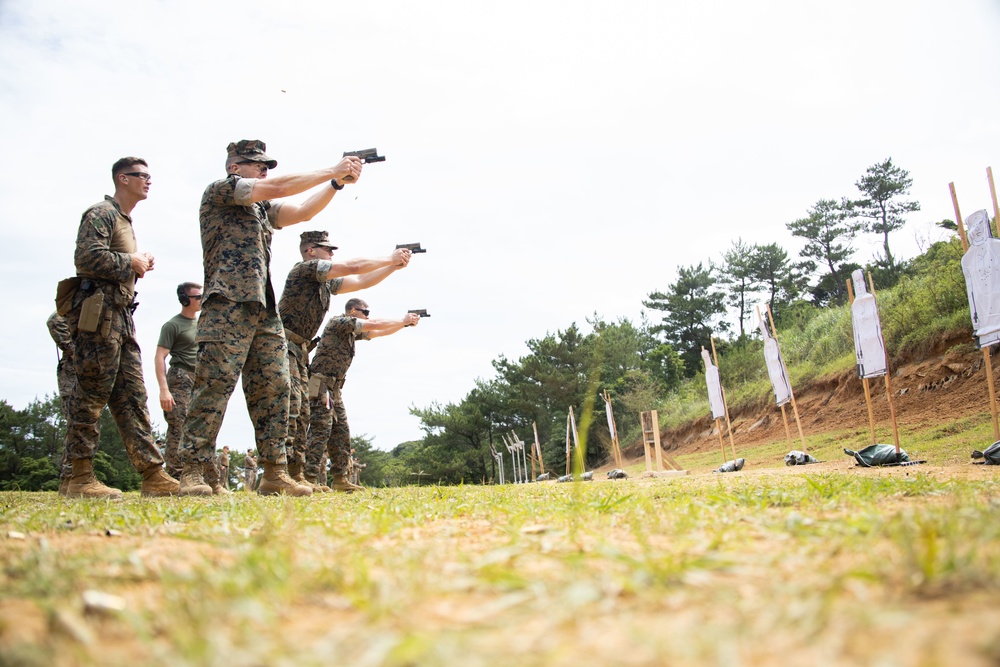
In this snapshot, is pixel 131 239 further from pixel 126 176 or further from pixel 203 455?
pixel 203 455

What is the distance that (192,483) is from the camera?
4.40 m

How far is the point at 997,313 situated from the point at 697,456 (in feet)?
47.9

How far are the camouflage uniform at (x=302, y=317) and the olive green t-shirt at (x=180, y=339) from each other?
1138 mm

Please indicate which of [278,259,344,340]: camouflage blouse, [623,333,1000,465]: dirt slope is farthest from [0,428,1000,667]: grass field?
[623,333,1000,465]: dirt slope

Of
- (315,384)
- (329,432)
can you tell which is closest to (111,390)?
(315,384)

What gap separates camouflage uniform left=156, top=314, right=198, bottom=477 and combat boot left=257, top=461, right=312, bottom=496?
2210 millimetres

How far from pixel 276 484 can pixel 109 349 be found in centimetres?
153

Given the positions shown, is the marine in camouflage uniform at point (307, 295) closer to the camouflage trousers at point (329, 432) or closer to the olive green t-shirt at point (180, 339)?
the camouflage trousers at point (329, 432)

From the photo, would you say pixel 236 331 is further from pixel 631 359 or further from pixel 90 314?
pixel 631 359

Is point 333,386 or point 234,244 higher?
point 234,244

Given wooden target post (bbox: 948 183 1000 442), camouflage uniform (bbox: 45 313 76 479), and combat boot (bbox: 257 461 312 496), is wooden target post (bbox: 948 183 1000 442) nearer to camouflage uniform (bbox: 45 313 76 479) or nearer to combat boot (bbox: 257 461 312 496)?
combat boot (bbox: 257 461 312 496)

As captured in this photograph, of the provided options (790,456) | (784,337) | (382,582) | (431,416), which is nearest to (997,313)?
(790,456)

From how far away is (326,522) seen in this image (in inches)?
102

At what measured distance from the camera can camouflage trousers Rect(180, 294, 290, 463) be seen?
4316 millimetres
